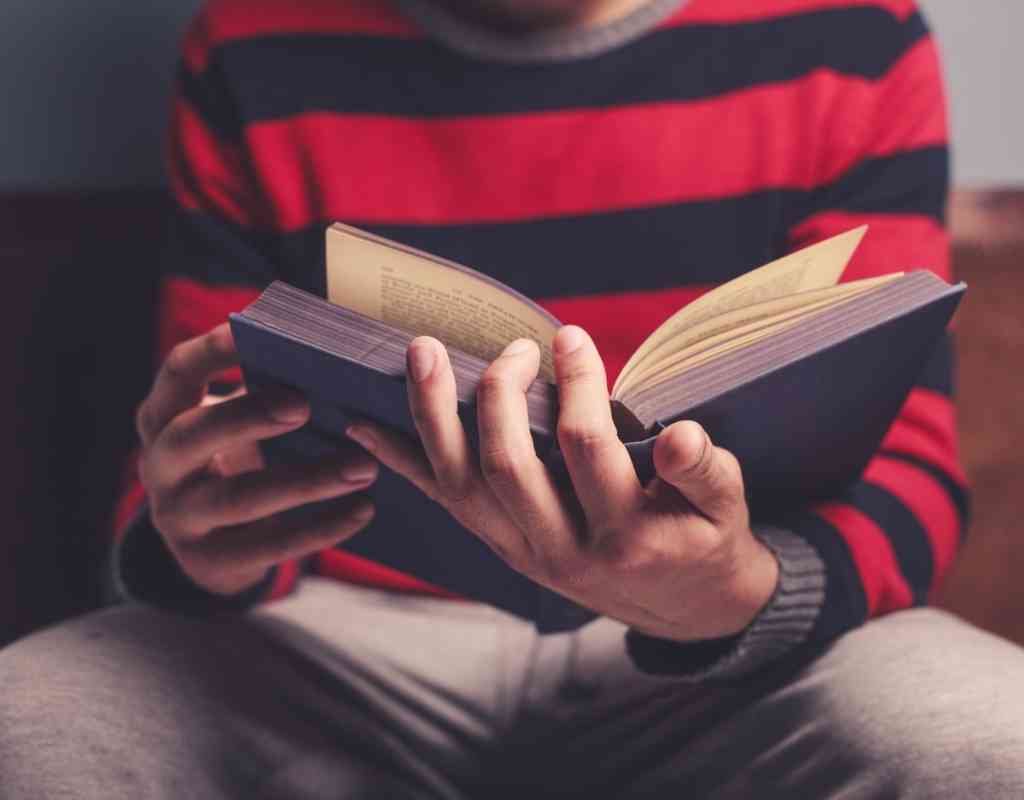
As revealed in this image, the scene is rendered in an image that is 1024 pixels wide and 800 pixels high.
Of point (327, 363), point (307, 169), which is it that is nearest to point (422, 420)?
point (327, 363)

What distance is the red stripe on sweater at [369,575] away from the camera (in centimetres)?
98

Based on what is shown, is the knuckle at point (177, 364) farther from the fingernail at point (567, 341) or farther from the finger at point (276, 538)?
the fingernail at point (567, 341)

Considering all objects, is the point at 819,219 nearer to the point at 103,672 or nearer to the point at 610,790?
the point at 610,790

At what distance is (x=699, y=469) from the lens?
0.54m

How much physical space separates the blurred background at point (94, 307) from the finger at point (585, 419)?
73 cm

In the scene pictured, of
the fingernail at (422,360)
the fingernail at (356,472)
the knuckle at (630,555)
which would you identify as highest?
the fingernail at (422,360)

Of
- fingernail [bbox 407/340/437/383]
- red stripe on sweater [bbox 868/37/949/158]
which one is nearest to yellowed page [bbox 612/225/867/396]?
fingernail [bbox 407/340/437/383]

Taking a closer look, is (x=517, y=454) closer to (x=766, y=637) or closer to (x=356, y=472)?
(x=356, y=472)

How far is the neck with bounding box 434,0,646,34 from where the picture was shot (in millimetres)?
988

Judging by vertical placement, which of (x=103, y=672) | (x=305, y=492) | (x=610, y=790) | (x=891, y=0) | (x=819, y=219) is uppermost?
(x=891, y=0)

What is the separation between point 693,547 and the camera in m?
0.61


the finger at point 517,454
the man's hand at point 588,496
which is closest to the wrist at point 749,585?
the man's hand at point 588,496

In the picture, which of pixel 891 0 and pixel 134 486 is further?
pixel 891 0

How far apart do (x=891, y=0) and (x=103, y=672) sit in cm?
86
